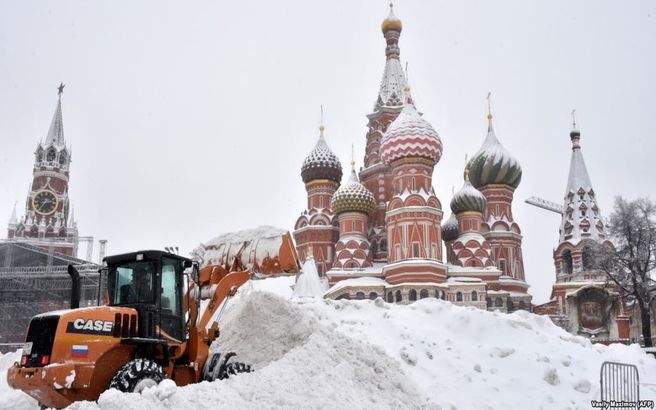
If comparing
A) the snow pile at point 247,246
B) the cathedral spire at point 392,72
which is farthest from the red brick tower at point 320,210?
the snow pile at point 247,246

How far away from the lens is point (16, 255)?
149ft

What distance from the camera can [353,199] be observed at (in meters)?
40.1

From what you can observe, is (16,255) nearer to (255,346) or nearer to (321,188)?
(321,188)

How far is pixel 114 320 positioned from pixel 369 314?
6875 mm

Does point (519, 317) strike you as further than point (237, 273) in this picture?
Yes

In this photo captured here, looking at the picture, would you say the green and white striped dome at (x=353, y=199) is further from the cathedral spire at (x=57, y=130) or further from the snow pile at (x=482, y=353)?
the cathedral spire at (x=57, y=130)

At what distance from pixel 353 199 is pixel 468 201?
7574 millimetres

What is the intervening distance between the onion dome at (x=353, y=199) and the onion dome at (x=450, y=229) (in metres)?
6.11

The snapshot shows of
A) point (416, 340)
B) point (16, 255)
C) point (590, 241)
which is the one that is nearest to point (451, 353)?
point (416, 340)

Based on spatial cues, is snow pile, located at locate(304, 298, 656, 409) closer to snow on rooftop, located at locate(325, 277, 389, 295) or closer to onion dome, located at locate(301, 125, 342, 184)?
snow on rooftop, located at locate(325, 277, 389, 295)

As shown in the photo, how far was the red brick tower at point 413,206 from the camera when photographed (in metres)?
35.7

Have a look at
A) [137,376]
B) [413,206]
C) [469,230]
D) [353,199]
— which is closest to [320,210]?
[353,199]

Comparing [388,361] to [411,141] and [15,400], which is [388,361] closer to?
[15,400]

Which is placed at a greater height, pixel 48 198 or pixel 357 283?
pixel 48 198
